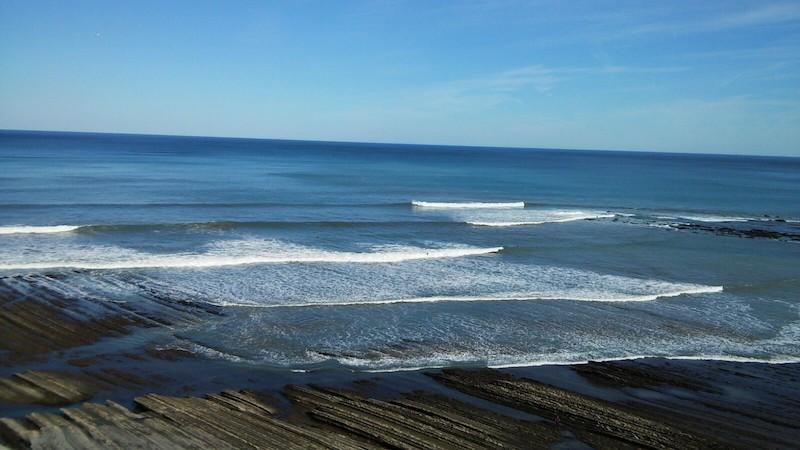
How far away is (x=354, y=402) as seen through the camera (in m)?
9.80

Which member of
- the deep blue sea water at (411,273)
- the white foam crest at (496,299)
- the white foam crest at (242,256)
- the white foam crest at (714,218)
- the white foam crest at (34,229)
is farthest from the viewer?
the white foam crest at (714,218)

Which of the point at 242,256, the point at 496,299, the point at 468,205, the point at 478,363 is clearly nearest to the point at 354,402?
the point at 478,363

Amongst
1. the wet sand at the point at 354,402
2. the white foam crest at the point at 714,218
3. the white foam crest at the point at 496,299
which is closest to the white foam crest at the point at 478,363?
the wet sand at the point at 354,402

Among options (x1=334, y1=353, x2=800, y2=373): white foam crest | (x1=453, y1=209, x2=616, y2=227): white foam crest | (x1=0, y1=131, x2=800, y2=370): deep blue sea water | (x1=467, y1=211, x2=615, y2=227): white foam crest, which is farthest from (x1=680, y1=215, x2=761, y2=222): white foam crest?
(x1=334, y1=353, x2=800, y2=373): white foam crest

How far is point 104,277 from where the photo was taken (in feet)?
60.9

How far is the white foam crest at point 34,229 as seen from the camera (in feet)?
81.4

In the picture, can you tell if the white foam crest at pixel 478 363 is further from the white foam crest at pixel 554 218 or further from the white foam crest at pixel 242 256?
the white foam crest at pixel 554 218

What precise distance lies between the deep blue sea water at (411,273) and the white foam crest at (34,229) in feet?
0.26

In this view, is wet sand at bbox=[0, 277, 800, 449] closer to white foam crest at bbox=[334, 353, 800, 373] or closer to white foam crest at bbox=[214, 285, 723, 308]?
white foam crest at bbox=[334, 353, 800, 373]

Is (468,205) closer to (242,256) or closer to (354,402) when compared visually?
(242,256)

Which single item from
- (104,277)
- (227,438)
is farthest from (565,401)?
(104,277)

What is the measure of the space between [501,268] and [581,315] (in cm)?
623

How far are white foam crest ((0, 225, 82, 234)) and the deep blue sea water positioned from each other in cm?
8

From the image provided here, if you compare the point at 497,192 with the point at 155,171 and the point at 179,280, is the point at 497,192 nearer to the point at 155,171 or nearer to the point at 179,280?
the point at 155,171
